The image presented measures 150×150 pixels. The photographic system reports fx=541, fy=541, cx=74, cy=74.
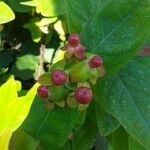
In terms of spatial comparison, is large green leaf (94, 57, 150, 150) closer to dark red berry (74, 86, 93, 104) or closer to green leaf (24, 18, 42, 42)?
dark red berry (74, 86, 93, 104)

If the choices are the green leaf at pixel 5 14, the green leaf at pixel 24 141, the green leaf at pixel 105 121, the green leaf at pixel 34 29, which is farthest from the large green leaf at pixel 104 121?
the green leaf at pixel 34 29

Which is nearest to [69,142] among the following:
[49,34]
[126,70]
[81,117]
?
[81,117]

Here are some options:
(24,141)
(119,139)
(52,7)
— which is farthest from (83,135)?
(52,7)

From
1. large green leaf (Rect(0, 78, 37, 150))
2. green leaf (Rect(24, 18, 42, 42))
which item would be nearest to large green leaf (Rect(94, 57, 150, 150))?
large green leaf (Rect(0, 78, 37, 150))

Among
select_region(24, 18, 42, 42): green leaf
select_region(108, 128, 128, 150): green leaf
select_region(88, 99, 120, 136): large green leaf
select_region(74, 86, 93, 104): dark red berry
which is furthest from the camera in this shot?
select_region(24, 18, 42, 42): green leaf

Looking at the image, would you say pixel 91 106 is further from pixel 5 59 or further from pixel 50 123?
pixel 5 59

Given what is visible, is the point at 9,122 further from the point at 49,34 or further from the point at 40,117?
the point at 49,34

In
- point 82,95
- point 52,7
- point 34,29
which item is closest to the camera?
point 82,95

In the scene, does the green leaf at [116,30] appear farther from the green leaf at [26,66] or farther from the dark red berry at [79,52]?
the green leaf at [26,66]
